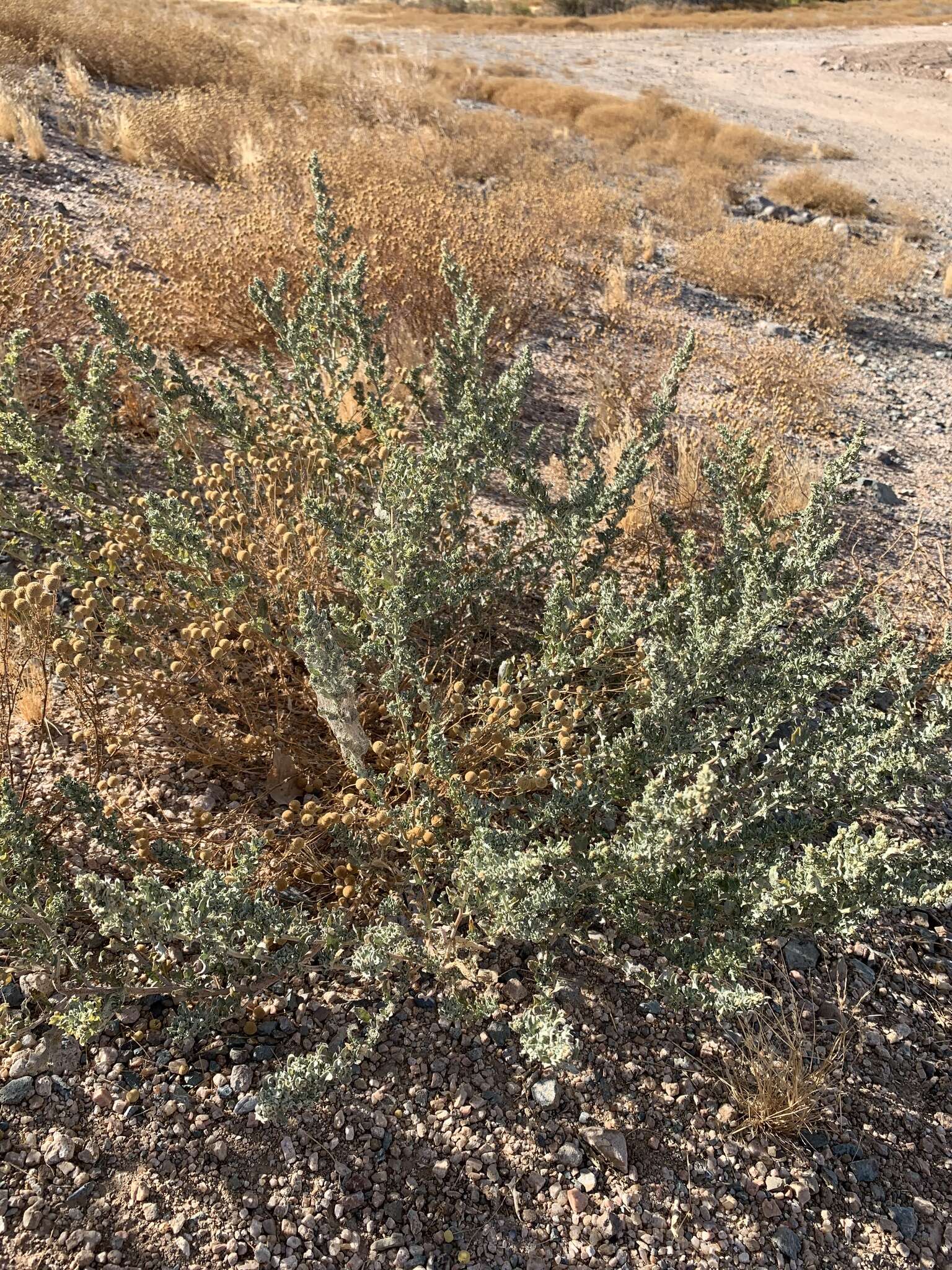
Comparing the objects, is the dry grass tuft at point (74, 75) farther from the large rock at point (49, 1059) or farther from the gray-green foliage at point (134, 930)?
the large rock at point (49, 1059)

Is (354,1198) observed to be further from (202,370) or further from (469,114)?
(469,114)

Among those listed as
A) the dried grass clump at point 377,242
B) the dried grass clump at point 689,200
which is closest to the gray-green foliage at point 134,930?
the dried grass clump at point 377,242

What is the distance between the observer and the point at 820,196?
11.0 metres

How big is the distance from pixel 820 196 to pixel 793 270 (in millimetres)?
4600

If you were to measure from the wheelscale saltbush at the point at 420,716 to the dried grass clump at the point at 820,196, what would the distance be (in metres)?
10.0

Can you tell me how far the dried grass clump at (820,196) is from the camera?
36.0 feet

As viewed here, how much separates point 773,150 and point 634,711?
15198 millimetres

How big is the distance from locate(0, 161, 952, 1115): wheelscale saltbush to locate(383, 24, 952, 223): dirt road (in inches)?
478

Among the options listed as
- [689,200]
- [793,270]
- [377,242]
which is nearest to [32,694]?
[377,242]

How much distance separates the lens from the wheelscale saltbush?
1776 mm

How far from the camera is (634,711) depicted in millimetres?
2174

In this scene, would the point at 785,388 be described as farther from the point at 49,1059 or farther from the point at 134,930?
the point at 49,1059

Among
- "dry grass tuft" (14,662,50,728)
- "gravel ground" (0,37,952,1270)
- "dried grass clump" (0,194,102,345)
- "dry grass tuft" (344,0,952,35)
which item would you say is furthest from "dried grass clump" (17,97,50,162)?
"dry grass tuft" (344,0,952,35)

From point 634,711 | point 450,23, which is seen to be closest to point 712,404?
point 634,711
